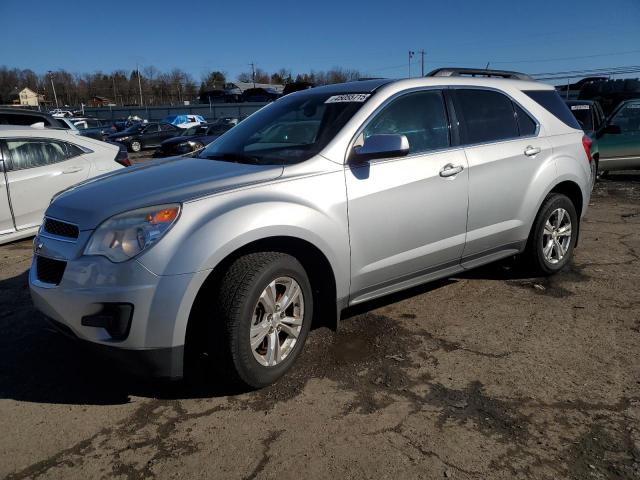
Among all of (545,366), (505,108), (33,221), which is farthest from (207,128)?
(545,366)

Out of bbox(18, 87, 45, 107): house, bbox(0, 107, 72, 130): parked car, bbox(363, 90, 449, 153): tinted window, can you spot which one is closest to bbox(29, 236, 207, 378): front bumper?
bbox(363, 90, 449, 153): tinted window

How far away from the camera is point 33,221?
19.6 feet

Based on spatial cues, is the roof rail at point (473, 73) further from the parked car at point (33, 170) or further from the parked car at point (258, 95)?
the parked car at point (258, 95)

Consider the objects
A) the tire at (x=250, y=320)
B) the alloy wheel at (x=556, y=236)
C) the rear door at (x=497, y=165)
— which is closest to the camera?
the tire at (x=250, y=320)

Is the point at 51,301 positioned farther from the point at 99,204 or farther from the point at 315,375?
the point at 315,375

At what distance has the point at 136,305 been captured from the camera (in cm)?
254

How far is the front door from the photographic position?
130 inches

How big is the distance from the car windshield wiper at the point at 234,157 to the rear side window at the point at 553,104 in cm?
269

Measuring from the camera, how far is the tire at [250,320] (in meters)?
2.71

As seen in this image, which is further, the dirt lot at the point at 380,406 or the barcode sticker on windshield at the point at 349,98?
the barcode sticker on windshield at the point at 349,98

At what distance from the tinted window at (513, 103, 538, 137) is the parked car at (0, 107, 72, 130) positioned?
21.7 feet

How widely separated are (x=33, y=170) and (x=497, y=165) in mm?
5121

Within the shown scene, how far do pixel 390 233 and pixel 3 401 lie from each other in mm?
2523

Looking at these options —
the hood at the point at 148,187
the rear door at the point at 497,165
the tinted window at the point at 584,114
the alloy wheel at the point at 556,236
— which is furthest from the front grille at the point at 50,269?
the tinted window at the point at 584,114
